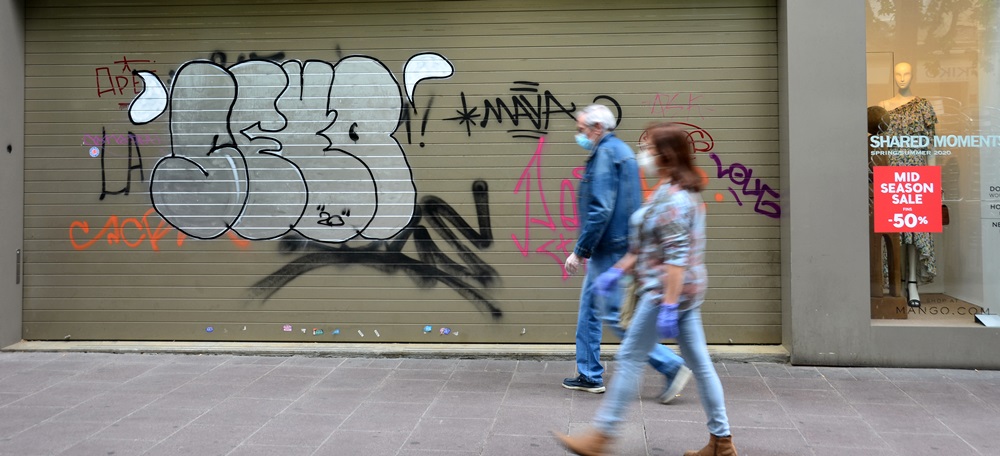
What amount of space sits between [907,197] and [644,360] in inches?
139

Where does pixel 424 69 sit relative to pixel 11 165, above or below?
above

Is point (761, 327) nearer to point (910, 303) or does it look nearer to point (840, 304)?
point (840, 304)

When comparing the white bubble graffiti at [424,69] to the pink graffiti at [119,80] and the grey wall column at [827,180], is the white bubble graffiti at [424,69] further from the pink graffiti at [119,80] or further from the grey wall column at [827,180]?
the grey wall column at [827,180]

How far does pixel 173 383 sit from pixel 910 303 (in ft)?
18.6

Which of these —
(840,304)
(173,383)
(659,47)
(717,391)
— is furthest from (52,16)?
(840,304)

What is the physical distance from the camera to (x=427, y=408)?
4977 millimetres

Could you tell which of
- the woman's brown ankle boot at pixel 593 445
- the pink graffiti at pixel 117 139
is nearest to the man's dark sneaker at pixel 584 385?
the woman's brown ankle boot at pixel 593 445

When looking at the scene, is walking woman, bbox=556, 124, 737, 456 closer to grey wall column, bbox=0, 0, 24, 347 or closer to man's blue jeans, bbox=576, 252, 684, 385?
man's blue jeans, bbox=576, 252, 684, 385

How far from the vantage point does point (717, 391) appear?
3.80 metres

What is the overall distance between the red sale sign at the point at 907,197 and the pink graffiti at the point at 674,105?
4.85ft

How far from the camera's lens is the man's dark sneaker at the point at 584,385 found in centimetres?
534

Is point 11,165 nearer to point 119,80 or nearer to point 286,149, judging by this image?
point 119,80

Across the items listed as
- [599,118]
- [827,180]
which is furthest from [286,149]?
[827,180]

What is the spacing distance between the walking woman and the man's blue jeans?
0.73 metres
